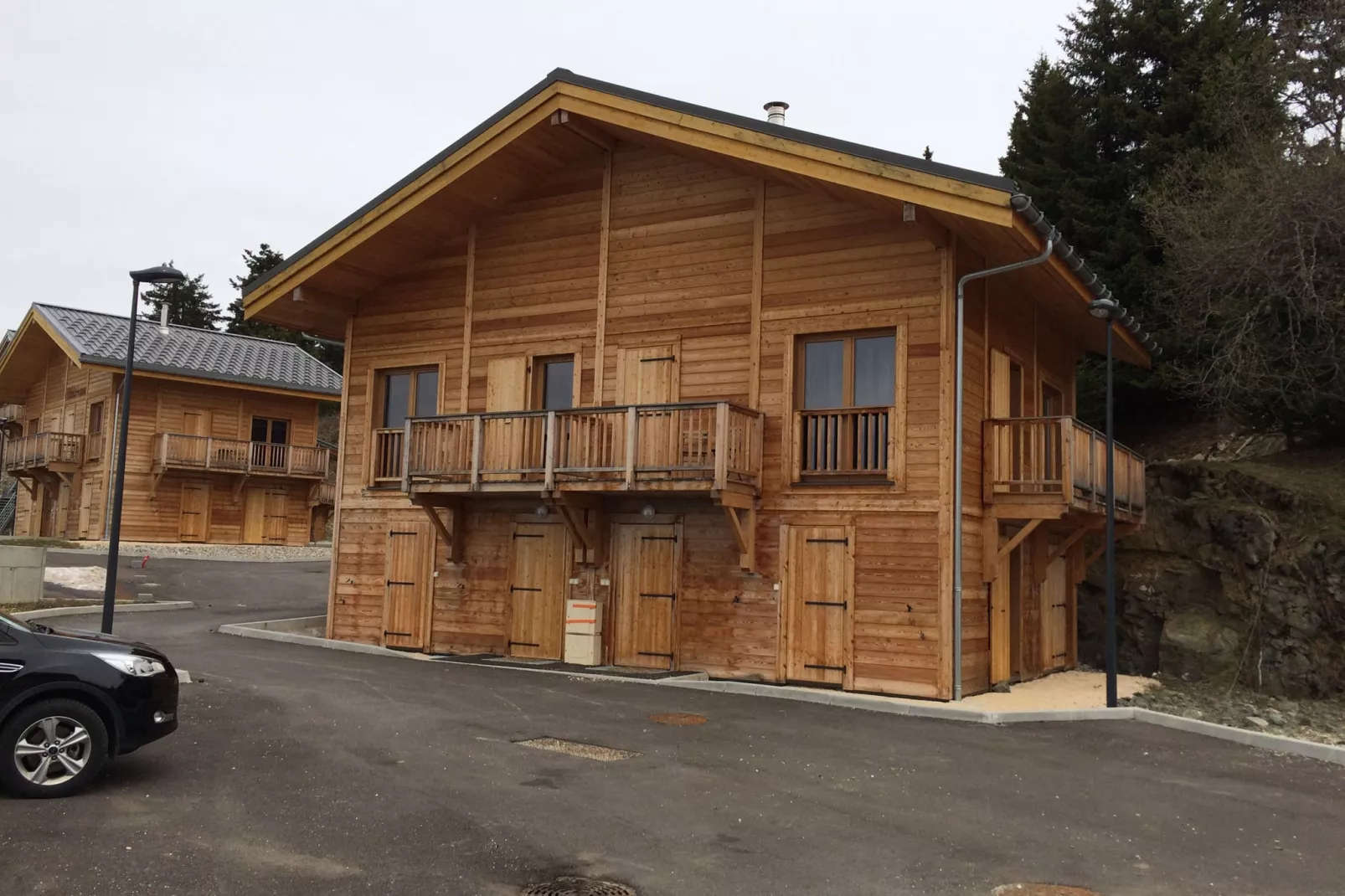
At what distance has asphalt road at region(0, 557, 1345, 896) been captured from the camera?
7117 mm

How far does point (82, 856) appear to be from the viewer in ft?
23.1

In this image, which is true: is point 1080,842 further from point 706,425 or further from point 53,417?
point 53,417

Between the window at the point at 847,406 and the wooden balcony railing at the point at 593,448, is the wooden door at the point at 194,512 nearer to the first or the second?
the wooden balcony railing at the point at 593,448

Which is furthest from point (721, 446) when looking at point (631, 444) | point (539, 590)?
point (539, 590)

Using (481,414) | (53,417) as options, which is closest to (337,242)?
(481,414)

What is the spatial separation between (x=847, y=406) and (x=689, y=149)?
4998 mm

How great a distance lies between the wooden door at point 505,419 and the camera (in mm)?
17875

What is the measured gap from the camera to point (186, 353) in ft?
140

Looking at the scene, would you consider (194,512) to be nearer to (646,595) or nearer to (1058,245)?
(646,595)

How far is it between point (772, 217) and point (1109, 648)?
8125mm

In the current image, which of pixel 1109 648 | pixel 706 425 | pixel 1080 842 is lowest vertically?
pixel 1080 842

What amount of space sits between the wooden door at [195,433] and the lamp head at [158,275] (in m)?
26.6

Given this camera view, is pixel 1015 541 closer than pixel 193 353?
Yes

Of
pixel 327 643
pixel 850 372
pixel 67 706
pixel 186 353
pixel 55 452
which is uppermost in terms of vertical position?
pixel 186 353
